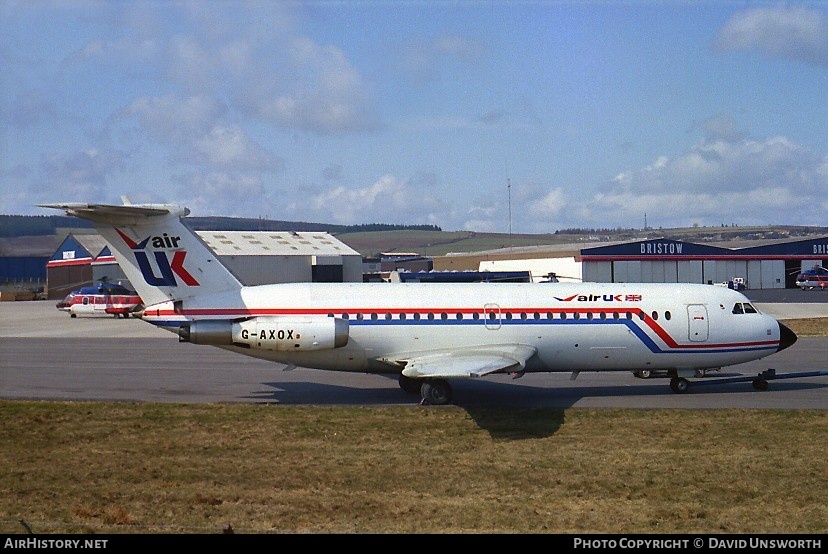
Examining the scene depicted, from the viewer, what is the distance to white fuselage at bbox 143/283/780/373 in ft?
72.7

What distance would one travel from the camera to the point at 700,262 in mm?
84312

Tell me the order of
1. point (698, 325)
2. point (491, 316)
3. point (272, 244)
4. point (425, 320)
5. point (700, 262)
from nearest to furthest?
point (425, 320) → point (491, 316) → point (698, 325) → point (272, 244) → point (700, 262)

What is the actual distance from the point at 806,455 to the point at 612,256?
217 feet

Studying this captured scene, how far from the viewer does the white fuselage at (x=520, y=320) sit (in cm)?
2216

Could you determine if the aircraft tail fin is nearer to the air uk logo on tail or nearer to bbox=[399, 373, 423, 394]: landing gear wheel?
the air uk logo on tail

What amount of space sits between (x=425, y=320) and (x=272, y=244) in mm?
56857

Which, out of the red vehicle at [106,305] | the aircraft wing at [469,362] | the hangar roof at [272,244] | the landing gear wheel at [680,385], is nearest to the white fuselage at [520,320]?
the aircraft wing at [469,362]

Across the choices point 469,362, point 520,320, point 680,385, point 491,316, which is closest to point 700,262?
point 680,385

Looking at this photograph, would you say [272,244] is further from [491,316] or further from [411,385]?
[491,316]

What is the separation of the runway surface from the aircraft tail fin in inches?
120

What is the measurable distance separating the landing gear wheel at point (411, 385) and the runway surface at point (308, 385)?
21 cm

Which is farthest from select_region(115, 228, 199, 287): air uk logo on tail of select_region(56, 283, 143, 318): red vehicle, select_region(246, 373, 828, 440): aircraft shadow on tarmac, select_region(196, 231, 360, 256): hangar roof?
select_region(196, 231, 360, 256): hangar roof
